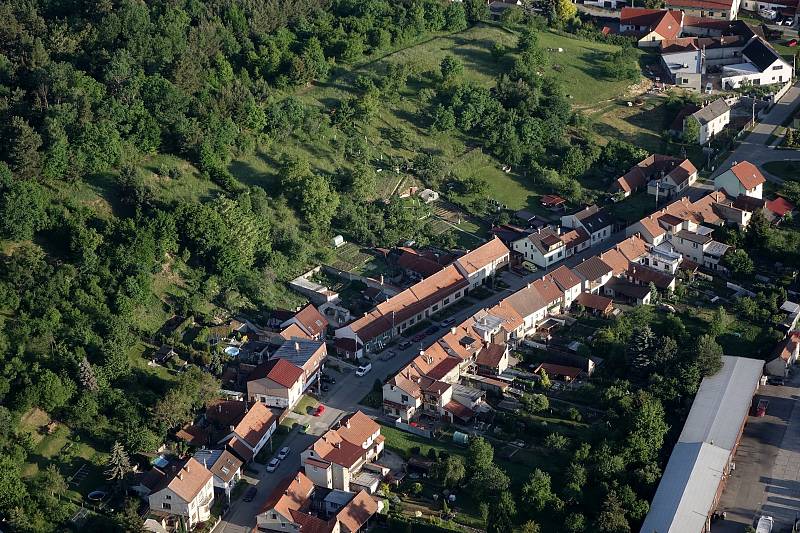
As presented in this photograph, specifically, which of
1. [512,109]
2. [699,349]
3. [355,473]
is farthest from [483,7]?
[355,473]

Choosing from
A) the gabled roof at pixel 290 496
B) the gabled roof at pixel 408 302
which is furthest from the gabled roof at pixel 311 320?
the gabled roof at pixel 290 496

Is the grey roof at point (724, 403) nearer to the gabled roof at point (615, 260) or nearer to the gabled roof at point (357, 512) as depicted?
the gabled roof at point (615, 260)

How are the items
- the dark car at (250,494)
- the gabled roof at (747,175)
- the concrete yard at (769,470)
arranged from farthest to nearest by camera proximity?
the gabled roof at (747,175), the dark car at (250,494), the concrete yard at (769,470)

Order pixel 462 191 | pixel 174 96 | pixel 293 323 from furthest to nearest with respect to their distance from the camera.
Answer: pixel 462 191 → pixel 174 96 → pixel 293 323

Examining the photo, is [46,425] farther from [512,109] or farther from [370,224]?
[512,109]

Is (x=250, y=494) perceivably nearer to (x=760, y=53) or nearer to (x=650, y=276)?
(x=650, y=276)

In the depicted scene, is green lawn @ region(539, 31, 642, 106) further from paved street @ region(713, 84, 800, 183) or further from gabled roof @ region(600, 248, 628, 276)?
gabled roof @ region(600, 248, 628, 276)

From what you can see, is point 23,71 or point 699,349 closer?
point 699,349
